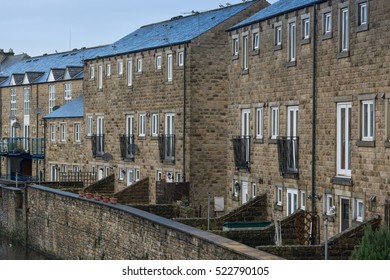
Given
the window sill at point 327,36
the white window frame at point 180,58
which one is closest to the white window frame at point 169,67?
the white window frame at point 180,58

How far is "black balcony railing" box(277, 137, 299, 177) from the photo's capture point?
33.3m

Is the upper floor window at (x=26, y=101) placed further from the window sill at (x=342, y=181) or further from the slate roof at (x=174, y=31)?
the window sill at (x=342, y=181)

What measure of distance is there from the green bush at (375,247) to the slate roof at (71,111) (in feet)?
114

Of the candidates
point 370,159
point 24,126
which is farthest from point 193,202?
point 24,126

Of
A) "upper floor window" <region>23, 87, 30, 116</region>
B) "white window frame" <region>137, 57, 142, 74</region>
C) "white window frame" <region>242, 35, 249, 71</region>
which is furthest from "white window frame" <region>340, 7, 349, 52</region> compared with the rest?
"upper floor window" <region>23, 87, 30, 116</region>

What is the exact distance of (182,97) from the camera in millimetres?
43531

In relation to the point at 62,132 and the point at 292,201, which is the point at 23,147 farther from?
the point at 292,201

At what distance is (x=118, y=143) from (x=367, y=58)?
2255 centimetres

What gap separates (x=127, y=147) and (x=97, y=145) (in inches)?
161

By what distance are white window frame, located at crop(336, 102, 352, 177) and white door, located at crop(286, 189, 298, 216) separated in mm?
3140

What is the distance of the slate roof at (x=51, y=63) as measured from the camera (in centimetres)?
6840

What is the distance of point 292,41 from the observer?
3378cm

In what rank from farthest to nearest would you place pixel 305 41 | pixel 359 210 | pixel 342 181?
pixel 305 41 < pixel 342 181 < pixel 359 210

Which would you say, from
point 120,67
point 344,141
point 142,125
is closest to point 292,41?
point 344,141
